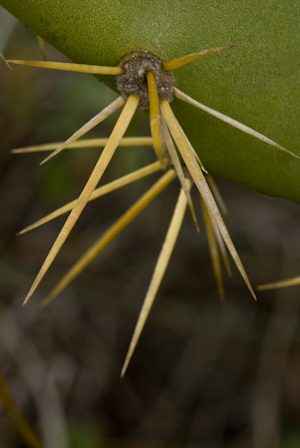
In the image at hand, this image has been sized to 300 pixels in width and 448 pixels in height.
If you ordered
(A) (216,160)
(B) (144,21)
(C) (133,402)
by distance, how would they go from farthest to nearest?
(C) (133,402), (A) (216,160), (B) (144,21)

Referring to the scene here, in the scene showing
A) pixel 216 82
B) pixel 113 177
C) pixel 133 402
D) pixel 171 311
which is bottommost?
pixel 133 402

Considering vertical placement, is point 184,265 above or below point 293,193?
above

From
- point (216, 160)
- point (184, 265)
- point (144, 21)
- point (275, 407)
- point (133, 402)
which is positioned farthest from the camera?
point (184, 265)

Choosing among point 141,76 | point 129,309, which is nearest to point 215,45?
point 141,76

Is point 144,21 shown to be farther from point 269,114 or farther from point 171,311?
point 171,311

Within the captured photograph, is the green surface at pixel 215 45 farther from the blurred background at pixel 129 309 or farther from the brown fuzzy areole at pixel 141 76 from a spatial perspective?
the blurred background at pixel 129 309

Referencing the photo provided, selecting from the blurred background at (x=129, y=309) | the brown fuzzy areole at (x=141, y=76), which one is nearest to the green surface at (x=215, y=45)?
the brown fuzzy areole at (x=141, y=76)

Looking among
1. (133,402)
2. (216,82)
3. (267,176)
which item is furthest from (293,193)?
(133,402)

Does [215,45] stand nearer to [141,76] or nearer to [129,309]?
[141,76]
